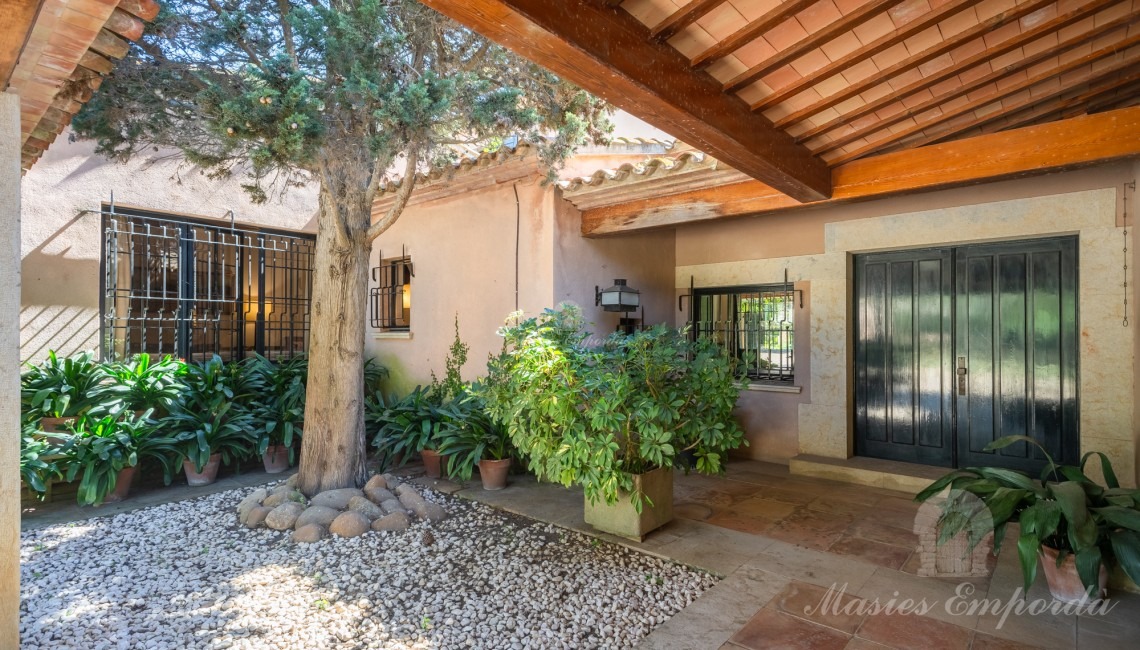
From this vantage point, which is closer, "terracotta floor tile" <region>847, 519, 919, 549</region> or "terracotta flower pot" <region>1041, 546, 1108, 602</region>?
"terracotta flower pot" <region>1041, 546, 1108, 602</region>

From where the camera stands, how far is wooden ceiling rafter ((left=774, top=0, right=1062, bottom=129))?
8.14ft

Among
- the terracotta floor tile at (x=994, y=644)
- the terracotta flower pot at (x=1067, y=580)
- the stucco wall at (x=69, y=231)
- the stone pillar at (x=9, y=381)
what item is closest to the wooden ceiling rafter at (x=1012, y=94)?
the terracotta flower pot at (x=1067, y=580)

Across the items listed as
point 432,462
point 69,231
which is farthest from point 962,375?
point 69,231

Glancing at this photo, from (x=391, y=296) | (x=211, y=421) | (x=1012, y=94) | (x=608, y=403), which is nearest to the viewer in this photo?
(x=608, y=403)

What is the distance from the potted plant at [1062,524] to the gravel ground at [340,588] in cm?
150

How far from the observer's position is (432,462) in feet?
17.8

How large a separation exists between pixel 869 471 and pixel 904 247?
6.88 feet

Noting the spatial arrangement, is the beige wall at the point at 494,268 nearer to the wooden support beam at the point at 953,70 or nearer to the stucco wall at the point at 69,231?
the stucco wall at the point at 69,231

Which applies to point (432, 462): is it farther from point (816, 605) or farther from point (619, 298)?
point (816, 605)

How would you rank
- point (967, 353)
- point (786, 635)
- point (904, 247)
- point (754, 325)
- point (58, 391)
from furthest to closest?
1. point (754, 325)
2. point (904, 247)
3. point (967, 353)
4. point (58, 391)
5. point (786, 635)

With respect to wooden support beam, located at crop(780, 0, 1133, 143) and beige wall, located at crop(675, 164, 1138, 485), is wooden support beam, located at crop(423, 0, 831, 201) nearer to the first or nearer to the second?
wooden support beam, located at crop(780, 0, 1133, 143)

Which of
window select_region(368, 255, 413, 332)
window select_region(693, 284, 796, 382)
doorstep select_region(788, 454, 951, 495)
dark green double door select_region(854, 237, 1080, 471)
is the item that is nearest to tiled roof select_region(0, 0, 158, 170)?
window select_region(368, 255, 413, 332)

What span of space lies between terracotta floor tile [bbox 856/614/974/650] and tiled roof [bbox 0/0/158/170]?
3.92 m

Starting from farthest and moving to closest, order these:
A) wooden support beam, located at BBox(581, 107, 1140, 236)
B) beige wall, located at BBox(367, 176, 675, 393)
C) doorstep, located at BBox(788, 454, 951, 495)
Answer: beige wall, located at BBox(367, 176, 675, 393) < doorstep, located at BBox(788, 454, 951, 495) < wooden support beam, located at BBox(581, 107, 1140, 236)
